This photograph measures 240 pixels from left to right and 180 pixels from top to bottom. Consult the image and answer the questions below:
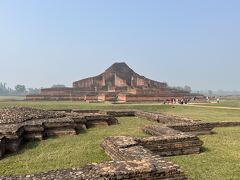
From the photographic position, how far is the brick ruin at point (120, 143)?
4699 mm

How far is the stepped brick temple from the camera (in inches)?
1495

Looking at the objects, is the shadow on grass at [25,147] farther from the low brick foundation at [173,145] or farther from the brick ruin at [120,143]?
the low brick foundation at [173,145]

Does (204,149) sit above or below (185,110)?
below

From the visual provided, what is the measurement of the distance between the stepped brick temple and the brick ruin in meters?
22.3

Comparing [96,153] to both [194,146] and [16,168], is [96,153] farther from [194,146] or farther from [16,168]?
[194,146]

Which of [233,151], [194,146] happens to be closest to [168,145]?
[194,146]

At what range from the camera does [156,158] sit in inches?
220

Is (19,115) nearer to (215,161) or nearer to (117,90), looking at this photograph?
(215,161)

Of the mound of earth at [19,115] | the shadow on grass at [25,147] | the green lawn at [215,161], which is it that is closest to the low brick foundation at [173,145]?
the green lawn at [215,161]

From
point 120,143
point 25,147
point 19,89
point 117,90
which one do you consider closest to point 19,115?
point 25,147

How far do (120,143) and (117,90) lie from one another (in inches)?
1535

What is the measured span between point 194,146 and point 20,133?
5.00 m

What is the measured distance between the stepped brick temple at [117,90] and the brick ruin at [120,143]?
73.1 feet

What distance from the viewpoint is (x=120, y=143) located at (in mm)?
6992
